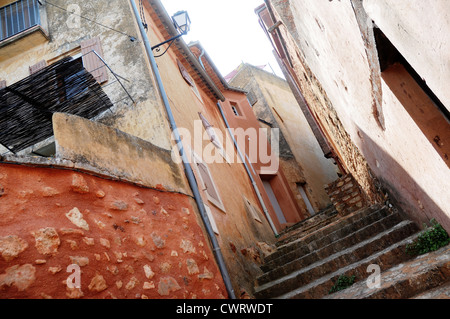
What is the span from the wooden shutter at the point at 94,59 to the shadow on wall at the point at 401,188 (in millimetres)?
4510

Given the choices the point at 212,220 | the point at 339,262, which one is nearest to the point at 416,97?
the point at 339,262

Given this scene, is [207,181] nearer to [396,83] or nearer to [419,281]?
[419,281]

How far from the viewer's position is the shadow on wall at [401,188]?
3.79 metres

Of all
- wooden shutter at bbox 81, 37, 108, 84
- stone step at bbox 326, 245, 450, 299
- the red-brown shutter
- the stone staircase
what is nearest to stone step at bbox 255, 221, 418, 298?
the stone staircase

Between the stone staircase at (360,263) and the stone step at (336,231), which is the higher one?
the stone step at (336,231)

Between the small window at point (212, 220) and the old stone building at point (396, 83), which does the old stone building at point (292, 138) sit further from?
the old stone building at point (396, 83)

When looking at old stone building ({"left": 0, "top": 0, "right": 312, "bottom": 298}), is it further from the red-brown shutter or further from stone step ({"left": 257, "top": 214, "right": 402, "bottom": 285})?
stone step ({"left": 257, "top": 214, "right": 402, "bottom": 285})

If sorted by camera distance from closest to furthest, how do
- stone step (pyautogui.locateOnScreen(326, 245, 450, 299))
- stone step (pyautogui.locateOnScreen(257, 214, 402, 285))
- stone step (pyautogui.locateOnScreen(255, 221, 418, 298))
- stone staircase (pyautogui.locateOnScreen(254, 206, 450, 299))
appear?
stone step (pyautogui.locateOnScreen(326, 245, 450, 299)) < stone staircase (pyautogui.locateOnScreen(254, 206, 450, 299)) < stone step (pyautogui.locateOnScreen(255, 221, 418, 298)) < stone step (pyautogui.locateOnScreen(257, 214, 402, 285))

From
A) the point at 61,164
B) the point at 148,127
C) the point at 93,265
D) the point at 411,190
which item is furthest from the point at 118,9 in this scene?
the point at 411,190

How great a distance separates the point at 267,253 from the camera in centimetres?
731

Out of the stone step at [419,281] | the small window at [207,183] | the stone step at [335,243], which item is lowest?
the stone step at [419,281]

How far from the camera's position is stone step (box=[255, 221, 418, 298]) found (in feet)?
15.4

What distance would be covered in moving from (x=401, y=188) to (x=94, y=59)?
558 cm

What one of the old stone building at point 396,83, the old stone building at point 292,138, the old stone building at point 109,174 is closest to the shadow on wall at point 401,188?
the old stone building at point 396,83
